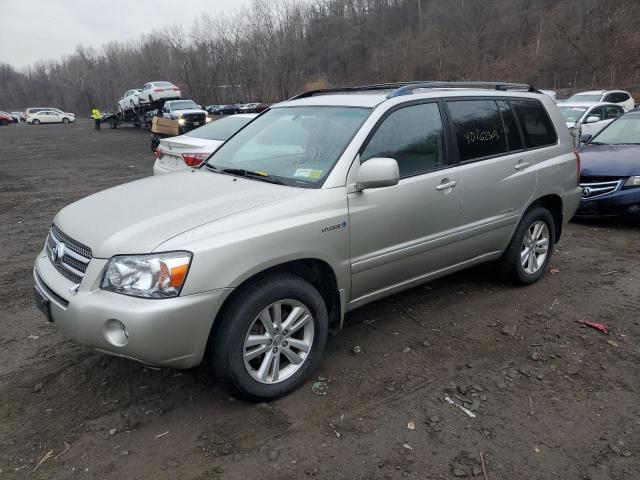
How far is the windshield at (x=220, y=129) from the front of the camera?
8.36 meters

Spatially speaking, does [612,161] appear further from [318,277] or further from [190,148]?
[190,148]

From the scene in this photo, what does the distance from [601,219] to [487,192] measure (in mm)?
4390

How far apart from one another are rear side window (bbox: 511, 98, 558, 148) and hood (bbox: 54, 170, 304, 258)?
8.54ft

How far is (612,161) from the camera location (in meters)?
7.16

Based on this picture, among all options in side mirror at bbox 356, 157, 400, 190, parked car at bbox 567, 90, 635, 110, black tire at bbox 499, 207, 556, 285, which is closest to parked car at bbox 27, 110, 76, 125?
parked car at bbox 567, 90, 635, 110

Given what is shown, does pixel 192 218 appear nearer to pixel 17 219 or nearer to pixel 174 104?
pixel 17 219

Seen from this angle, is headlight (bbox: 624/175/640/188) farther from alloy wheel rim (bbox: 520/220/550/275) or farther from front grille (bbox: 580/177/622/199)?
alloy wheel rim (bbox: 520/220/550/275)

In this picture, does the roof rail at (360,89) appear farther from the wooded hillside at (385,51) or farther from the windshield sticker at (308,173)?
the wooded hillside at (385,51)

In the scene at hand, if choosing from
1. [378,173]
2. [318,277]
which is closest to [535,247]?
[378,173]

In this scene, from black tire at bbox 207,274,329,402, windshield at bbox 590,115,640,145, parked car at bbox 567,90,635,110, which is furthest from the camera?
parked car at bbox 567,90,635,110

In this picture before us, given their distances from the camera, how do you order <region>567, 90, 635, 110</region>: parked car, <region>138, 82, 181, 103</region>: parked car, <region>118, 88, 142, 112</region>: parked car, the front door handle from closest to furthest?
the front door handle
<region>567, 90, 635, 110</region>: parked car
<region>138, 82, 181, 103</region>: parked car
<region>118, 88, 142, 112</region>: parked car

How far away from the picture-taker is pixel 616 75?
43.8m

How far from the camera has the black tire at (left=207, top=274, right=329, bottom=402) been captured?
9.32 feet

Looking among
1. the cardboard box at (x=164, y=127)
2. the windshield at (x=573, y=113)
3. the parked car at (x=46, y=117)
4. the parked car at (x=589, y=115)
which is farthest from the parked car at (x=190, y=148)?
the parked car at (x=46, y=117)
